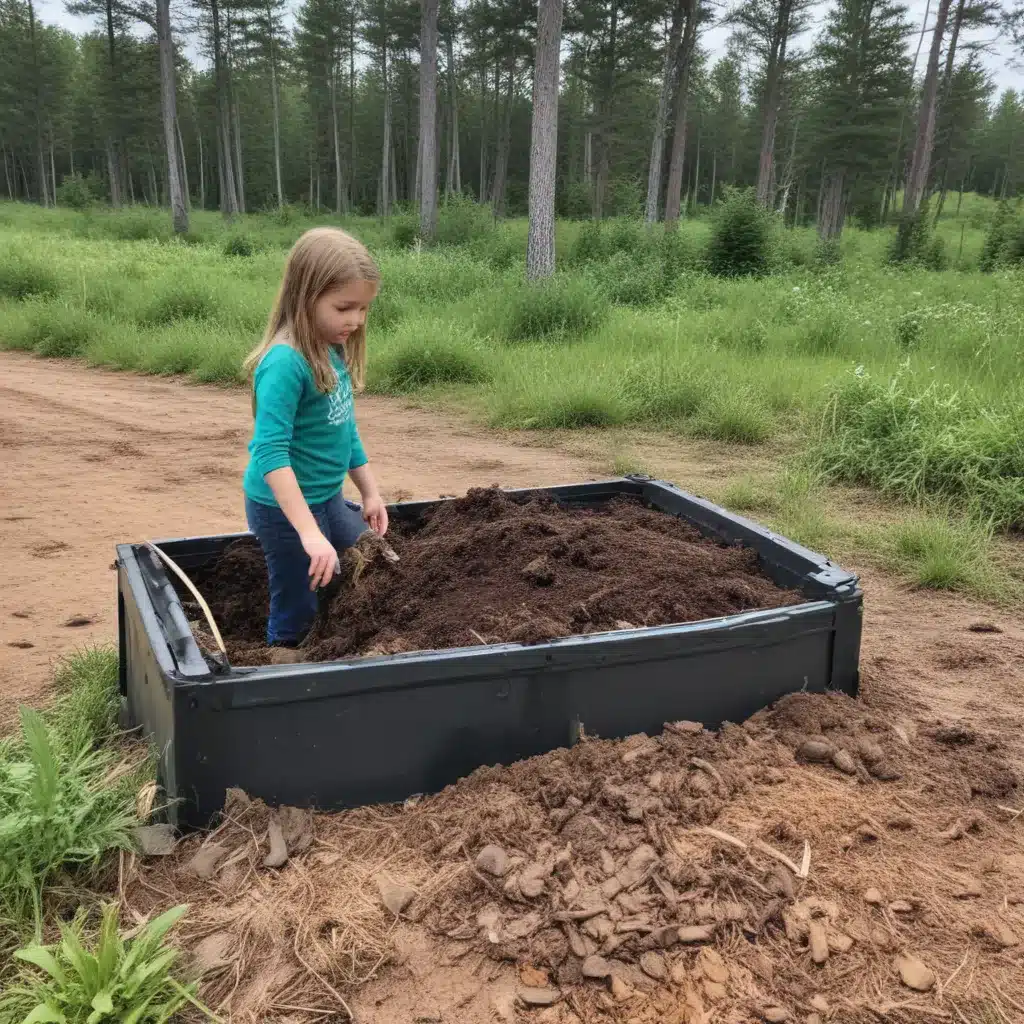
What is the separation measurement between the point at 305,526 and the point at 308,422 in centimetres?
50

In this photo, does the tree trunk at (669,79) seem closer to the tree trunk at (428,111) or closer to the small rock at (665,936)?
the tree trunk at (428,111)

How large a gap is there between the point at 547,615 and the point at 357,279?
102 centimetres

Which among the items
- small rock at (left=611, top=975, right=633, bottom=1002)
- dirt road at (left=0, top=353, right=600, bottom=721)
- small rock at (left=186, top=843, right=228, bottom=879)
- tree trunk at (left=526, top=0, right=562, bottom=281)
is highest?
tree trunk at (left=526, top=0, right=562, bottom=281)

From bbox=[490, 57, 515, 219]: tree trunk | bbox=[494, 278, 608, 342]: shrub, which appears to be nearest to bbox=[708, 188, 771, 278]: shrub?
bbox=[494, 278, 608, 342]: shrub

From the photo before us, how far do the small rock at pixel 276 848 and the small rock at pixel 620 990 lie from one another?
698 mm

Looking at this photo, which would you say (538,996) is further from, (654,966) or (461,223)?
(461,223)

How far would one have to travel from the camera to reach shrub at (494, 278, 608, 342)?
978 cm

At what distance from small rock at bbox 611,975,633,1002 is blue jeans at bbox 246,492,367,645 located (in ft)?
5.05

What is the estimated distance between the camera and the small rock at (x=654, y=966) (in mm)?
1543

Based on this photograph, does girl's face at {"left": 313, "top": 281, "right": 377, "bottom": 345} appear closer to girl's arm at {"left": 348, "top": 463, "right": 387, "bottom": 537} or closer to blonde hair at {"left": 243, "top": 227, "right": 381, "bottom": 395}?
blonde hair at {"left": 243, "top": 227, "right": 381, "bottom": 395}

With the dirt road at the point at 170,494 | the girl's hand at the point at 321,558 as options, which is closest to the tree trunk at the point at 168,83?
the dirt road at the point at 170,494

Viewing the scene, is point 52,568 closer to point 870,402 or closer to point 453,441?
point 453,441

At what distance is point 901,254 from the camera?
71.5 feet

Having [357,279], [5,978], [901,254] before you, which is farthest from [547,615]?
[901,254]
